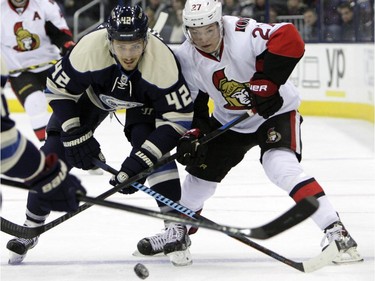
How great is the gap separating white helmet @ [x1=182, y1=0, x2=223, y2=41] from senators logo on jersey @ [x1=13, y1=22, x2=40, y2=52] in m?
2.71

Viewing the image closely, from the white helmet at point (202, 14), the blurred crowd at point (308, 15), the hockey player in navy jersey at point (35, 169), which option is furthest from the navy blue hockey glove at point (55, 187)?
the blurred crowd at point (308, 15)

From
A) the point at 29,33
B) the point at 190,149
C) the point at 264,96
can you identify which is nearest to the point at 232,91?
the point at 264,96

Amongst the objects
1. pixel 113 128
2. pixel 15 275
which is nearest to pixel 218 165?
pixel 15 275

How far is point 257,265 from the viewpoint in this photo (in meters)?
3.24

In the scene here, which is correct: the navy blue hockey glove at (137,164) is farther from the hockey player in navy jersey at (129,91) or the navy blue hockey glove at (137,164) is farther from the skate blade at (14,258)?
the skate blade at (14,258)

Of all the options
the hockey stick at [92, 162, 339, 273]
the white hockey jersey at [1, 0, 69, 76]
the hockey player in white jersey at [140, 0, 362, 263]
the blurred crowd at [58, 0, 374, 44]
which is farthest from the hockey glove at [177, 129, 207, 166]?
the blurred crowd at [58, 0, 374, 44]

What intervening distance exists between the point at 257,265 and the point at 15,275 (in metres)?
0.86

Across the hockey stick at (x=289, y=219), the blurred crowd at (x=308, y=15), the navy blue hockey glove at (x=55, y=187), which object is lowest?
the blurred crowd at (x=308, y=15)

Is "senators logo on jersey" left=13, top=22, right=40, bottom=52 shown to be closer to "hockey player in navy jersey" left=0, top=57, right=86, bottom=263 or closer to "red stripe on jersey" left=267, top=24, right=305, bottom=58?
"red stripe on jersey" left=267, top=24, right=305, bottom=58

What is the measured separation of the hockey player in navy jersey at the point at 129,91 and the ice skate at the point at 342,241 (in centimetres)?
54

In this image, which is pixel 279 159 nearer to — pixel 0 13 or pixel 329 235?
pixel 329 235

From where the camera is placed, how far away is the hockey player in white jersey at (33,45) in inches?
212

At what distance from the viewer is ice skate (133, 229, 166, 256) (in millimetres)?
3354

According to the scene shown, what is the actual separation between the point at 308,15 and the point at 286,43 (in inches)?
195
